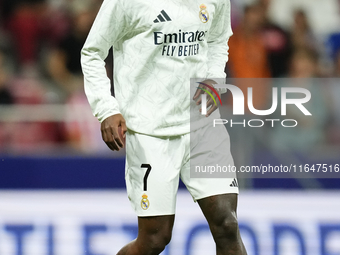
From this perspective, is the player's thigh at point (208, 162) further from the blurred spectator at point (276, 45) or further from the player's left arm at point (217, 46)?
the blurred spectator at point (276, 45)

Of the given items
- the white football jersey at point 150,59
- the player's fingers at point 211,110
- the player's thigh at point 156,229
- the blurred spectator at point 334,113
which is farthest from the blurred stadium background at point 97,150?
the white football jersey at point 150,59

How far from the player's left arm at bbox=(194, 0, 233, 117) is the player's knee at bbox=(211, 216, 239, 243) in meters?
0.55

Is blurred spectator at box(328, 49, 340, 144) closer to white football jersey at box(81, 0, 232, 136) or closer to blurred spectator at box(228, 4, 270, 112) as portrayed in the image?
blurred spectator at box(228, 4, 270, 112)

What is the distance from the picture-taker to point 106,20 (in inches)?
112

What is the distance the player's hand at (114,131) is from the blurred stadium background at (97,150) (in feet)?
4.94

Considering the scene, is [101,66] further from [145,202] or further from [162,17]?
[145,202]

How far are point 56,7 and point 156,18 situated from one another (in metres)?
3.67

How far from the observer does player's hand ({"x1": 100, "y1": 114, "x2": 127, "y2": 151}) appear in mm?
2744

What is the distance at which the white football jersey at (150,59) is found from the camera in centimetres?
282

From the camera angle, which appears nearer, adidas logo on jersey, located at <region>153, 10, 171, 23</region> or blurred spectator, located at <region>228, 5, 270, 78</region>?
adidas logo on jersey, located at <region>153, 10, 171, 23</region>

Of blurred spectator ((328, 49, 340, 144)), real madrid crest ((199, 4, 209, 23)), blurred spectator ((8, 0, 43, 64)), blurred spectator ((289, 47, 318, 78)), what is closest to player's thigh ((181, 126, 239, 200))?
real madrid crest ((199, 4, 209, 23))

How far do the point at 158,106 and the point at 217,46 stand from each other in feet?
1.95

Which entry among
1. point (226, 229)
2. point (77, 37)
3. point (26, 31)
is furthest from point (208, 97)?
point (26, 31)

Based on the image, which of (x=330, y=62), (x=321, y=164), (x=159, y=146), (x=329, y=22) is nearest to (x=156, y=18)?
(x=159, y=146)
